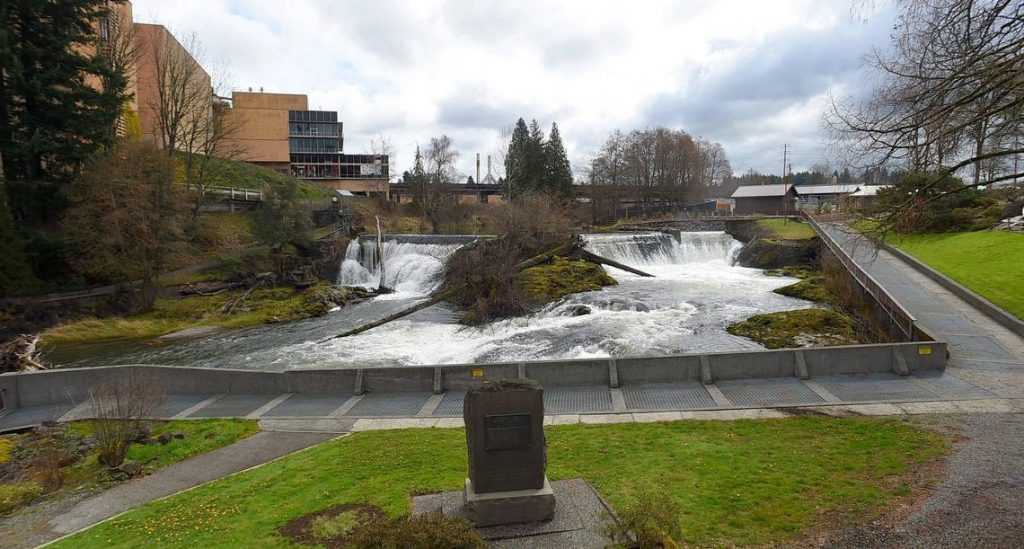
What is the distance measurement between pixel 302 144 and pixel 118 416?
3158 inches

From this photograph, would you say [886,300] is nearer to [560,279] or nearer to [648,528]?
[560,279]

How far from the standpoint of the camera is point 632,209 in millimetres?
69625

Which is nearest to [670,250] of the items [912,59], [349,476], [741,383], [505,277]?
[505,277]

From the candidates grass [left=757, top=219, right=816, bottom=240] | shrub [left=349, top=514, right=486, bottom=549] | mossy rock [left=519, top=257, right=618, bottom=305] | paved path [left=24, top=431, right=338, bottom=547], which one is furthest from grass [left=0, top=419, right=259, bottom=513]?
grass [left=757, top=219, right=816, bottom=240]

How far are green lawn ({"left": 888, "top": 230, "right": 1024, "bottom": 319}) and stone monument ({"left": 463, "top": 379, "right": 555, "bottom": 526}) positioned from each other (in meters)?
13.8

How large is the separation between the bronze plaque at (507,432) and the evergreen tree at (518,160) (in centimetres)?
4886

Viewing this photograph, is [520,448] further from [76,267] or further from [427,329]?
[76,267]

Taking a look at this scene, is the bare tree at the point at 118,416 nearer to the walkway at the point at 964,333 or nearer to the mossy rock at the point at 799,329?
the walkway at the point at 964,333

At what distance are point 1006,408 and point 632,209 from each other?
202 ft

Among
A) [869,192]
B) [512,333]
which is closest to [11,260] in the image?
[512,333]

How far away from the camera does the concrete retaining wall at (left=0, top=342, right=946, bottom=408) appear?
11742mm

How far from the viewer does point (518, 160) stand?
181 feet

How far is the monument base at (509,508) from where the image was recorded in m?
5.70

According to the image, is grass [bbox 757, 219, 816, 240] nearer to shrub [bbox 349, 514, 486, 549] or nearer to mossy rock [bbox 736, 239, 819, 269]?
mossy rock [bbox 736, 239, 819, 269]
